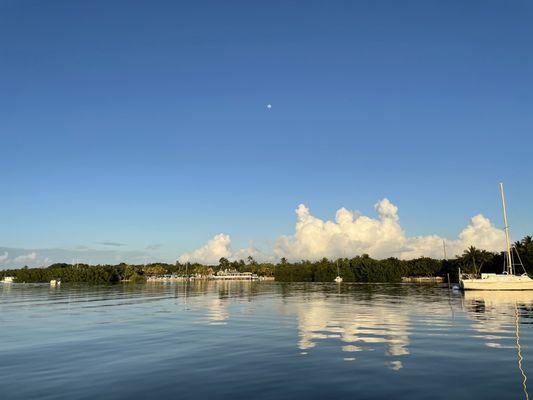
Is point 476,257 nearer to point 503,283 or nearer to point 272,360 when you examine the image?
point 503,283

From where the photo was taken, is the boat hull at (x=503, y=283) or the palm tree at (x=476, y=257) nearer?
the boat hull at (x=503, y=283)

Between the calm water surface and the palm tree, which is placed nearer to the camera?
Answer: the calm water surface

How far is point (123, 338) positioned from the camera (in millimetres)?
33875

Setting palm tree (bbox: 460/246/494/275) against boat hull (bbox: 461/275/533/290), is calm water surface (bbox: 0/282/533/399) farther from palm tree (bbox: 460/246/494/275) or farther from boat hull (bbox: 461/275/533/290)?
palm tree (bbox: 460/246/494/275)

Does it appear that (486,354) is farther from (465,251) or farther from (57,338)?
(465,251)

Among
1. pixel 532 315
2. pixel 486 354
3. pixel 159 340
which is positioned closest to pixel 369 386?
pixel 486 354

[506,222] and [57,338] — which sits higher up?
[506,222]

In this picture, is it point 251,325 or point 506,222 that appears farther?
point 506,222

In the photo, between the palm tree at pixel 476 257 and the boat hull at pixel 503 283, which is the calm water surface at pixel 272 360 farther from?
the palm tree at pixel 476 257

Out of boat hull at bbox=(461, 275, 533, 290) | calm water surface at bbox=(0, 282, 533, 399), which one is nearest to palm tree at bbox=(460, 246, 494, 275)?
boat hull at bbox=(461, 275, 533, 290)

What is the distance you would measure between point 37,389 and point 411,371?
17.0 metres

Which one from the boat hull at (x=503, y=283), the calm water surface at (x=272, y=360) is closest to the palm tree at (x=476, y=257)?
the boat hull at (x=503, y=283)

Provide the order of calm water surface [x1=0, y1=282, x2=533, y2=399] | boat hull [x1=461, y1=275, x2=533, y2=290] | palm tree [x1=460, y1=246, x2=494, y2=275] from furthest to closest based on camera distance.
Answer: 1. palm tree [x1=460, y1=246, x2=494, y2=275]
2. boat hull [x1=461, y1=275, x2=533, y2=290]
3. calm water surface [x1=0, y1=282, x2=533, y2=399]

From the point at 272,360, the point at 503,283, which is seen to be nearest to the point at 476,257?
the point at 503,283
